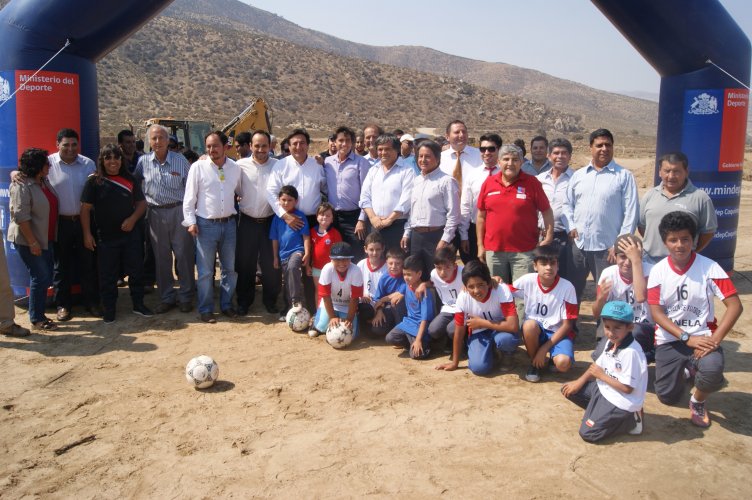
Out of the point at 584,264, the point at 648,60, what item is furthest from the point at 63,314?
the point at 648,60

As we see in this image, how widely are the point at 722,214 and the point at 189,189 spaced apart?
6366 millimetres

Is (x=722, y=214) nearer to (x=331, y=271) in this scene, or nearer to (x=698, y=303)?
(x=698, y=303)

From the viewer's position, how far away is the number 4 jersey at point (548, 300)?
16.8ft

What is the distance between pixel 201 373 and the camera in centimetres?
492

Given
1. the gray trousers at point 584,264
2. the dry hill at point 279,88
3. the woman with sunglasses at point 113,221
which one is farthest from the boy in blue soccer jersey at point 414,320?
the dry hill at point 279,88

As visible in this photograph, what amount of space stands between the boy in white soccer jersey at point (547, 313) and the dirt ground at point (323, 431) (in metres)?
0.22

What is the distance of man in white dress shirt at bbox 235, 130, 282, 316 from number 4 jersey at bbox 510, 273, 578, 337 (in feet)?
10.3

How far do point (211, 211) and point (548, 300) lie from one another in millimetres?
3758

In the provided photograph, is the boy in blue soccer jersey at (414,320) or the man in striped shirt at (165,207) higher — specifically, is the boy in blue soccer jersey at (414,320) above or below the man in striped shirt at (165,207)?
below

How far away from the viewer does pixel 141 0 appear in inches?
273

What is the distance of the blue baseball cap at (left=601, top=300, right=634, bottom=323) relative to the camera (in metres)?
4.07

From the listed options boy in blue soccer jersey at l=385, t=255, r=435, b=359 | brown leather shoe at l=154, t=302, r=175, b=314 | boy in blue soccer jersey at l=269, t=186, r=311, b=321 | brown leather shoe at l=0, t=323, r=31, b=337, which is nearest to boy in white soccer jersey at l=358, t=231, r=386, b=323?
boy in blue soccer jersey at l=385, t=255, r=435, b=359

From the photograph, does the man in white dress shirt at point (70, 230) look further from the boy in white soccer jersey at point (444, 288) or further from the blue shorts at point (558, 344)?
the blue shorts at point (558, 344)

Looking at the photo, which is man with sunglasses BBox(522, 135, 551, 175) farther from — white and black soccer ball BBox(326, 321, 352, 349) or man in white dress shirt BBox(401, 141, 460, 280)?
white and black soccer ball BBox(326, 321, 352, 349)
